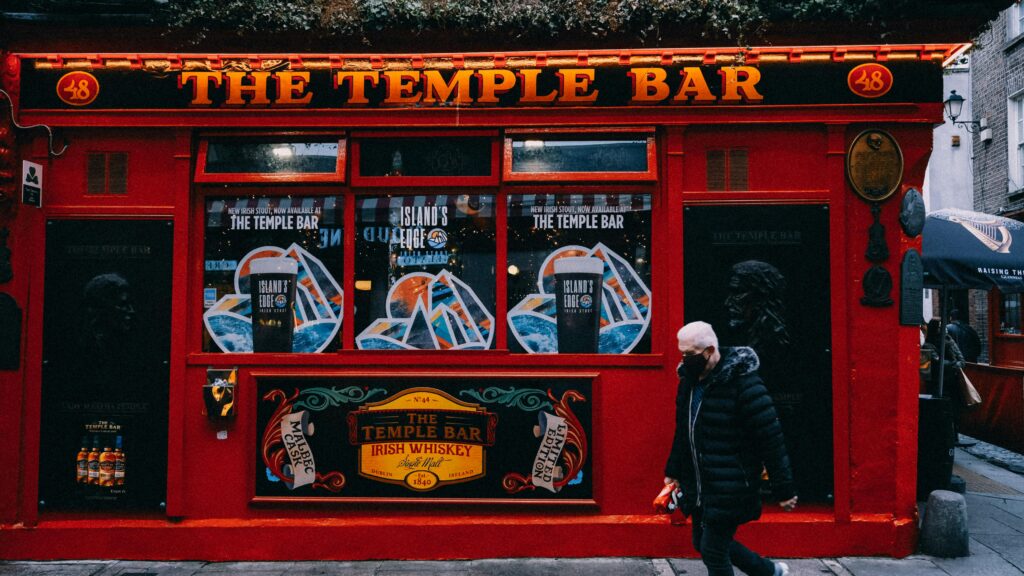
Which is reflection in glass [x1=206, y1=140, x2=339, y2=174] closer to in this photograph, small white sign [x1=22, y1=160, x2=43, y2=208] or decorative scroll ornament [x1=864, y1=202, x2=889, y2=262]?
small white sign [x1=22, y1=160, x2=43, y2=208]

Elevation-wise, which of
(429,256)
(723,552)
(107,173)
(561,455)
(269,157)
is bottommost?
(723,552)

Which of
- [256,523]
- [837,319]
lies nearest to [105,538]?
[256,523]

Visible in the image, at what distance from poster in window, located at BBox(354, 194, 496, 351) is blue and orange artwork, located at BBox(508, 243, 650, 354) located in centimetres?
34

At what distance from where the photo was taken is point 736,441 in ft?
13.8

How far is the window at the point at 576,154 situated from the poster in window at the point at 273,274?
171 centimetres

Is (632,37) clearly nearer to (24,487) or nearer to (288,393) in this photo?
(288,393)

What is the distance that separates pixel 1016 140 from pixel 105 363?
53.8ft

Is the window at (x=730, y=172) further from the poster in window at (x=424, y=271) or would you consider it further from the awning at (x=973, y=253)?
the awning at (x=973, y=253)

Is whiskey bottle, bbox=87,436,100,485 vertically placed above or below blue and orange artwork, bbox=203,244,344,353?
below

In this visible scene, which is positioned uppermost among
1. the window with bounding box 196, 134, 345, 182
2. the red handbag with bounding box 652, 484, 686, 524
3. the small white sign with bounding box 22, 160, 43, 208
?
the window with bounding box 196, 134, 345, 182

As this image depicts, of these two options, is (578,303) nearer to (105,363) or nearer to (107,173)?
(105,363)

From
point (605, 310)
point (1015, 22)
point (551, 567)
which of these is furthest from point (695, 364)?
point (1015, 22)

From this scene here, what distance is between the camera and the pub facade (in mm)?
5906

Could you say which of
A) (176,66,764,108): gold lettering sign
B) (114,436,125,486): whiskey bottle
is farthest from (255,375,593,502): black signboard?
(176,66,764,108): gold lettering sign
